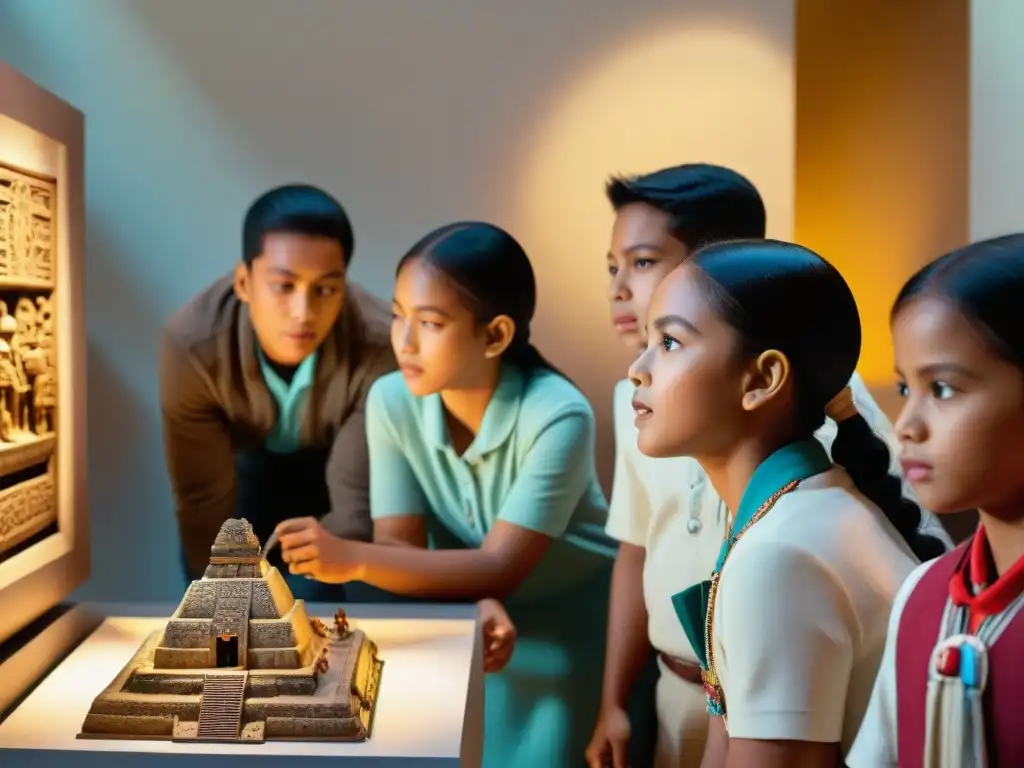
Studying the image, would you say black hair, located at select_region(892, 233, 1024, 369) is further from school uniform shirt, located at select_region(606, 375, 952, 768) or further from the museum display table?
the museum display table

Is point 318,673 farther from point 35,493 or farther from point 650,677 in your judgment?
point 650,677

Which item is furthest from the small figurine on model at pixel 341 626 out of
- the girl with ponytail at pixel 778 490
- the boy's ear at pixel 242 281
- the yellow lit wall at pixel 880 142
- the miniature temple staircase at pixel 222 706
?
the yellow lit wall at pixel 880 142

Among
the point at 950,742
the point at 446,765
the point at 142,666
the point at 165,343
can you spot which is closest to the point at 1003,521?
the point at 950,742

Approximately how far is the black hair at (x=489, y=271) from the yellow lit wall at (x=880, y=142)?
3.12 feet

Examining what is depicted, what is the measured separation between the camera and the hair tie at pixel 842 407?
1.71 m

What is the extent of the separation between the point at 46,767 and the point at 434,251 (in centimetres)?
157

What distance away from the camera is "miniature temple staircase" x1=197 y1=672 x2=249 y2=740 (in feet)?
6.52

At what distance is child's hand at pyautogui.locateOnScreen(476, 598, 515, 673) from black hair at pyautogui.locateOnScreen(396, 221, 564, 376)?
68cm

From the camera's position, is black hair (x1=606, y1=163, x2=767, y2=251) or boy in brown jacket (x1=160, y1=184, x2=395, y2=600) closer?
black hair (x1=606, y1=163, x2=767, y2=251)

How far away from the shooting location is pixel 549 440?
2.93m

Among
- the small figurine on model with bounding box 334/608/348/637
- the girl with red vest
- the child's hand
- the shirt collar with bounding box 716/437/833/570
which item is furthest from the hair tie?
the child's hand

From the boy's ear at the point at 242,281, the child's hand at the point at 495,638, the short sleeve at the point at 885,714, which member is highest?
the boy's ear at the point at 242,281

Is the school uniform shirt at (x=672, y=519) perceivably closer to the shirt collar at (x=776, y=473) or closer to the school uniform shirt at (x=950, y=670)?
the shirt collar at (x=776, y=473)

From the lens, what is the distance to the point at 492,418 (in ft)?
9.68
